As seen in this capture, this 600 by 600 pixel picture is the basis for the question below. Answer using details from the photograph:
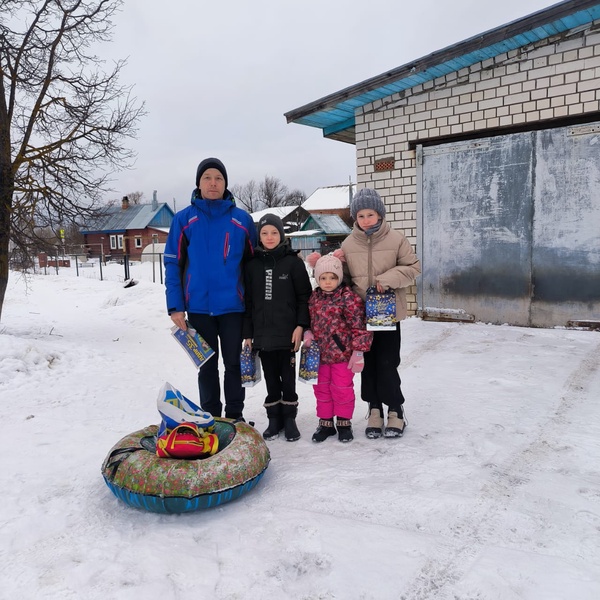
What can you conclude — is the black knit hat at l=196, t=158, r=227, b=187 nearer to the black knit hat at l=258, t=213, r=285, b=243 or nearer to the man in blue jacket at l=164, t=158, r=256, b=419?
the man in blue jacket at l=164, t=158, r=256, b=419

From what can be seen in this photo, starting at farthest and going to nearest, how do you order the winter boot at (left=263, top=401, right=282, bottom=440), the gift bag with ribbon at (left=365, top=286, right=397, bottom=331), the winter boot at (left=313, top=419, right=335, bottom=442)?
the winter boot at (left=263, top=401, right=282, bottom=440), the winter boot at (left=313, top=419, right=335, bottom=442), the gift bag with ribbon at (left=365, top=286, right=397, bottom=331)

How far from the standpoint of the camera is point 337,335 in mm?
3271

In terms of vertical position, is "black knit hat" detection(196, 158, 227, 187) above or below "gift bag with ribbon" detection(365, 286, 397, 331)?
above

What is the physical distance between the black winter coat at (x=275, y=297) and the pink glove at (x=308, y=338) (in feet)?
0.16

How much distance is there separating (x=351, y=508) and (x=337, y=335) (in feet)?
3.76

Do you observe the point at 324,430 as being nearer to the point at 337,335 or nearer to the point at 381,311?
the point at 337,335

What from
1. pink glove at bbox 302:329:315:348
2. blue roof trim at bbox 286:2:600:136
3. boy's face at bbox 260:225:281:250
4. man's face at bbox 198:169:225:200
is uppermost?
blue roof trim at bbox 286:2:600:136

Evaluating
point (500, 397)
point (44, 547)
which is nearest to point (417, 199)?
point (500, 397)

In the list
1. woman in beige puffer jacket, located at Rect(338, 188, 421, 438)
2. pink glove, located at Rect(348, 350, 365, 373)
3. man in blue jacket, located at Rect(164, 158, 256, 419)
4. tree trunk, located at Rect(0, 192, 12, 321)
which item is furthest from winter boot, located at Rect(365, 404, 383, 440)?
tree trunk, located at Rect(0, 192, 12, 321)

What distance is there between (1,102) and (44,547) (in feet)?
22.4

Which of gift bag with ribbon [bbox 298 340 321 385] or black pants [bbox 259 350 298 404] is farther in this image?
black pants [bbox 259 350 298 404]

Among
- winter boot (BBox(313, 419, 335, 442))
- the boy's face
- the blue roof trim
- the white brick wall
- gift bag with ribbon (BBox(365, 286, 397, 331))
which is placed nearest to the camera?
gift bag with ribbon (BBox(365, 286, 397, 331))

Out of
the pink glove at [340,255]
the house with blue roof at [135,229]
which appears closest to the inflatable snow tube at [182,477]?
the pink glove at [340,255]

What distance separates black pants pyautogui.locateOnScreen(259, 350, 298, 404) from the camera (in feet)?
11.3
